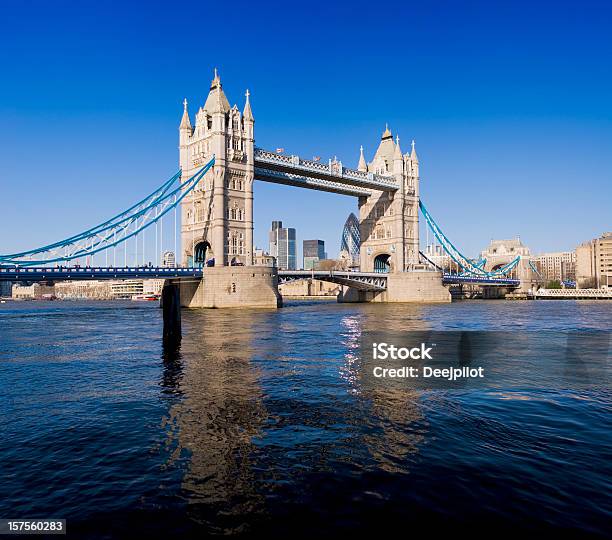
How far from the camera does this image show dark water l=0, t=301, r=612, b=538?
5934 mm

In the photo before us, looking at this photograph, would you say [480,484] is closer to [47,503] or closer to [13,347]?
[47,503]

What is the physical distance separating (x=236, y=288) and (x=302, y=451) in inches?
1935

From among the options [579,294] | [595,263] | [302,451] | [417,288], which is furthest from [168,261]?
[595,263]

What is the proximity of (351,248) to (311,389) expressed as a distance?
18459 cm

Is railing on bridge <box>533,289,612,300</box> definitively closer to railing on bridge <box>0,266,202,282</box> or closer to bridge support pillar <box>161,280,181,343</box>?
railing on bridge <box>0,266,202,282</box>

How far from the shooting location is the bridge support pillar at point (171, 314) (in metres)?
21.7

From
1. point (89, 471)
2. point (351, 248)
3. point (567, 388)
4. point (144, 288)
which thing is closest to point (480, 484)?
point (89, 471)

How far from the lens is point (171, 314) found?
22.1 metres

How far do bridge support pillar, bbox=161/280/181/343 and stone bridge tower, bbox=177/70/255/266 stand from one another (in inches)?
1527

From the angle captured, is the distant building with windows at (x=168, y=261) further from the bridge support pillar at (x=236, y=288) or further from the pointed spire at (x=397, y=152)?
the pointed spire at (x=397, y=152)

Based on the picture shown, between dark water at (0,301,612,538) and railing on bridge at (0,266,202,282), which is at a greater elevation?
railing on bridge at (0,266,202,282)

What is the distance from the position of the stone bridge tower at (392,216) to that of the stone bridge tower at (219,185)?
3229 cm

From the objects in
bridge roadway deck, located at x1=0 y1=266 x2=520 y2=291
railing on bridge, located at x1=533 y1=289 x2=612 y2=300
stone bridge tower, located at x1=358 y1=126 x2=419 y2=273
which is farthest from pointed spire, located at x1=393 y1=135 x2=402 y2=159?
railing on bridge, located at x1=533 y1=289 x2=612 y2=300

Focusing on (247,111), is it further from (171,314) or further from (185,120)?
(171,314)
